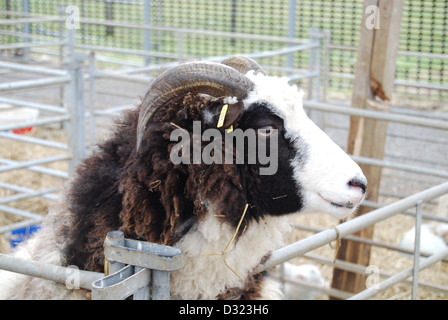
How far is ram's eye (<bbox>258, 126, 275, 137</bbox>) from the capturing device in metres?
2.34

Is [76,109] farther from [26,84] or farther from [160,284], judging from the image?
[160,284]

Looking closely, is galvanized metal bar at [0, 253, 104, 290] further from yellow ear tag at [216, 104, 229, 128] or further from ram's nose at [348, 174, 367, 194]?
ram's nose at [348, 174, 367, 194]

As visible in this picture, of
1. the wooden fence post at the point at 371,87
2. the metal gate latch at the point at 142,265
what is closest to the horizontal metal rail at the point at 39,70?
the wooden fence post at the point at 371,87

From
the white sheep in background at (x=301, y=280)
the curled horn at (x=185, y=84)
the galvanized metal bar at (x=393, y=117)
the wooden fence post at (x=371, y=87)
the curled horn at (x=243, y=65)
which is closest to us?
the curled horn at (x=185, y=84)

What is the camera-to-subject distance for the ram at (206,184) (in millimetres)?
2271

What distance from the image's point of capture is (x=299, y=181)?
236cm

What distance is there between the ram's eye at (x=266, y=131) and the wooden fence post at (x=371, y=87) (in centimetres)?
204

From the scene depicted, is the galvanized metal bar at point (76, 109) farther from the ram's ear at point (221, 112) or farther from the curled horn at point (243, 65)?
the ram's ear at point (221, 112)

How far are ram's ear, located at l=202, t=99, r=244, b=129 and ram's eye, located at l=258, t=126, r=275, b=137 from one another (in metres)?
0.12

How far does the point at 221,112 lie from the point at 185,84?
208 millimetres

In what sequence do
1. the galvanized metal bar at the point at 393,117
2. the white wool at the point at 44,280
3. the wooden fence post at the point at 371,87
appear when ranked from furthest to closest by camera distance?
the wooden fence post at the point at 371,87, the galvanized metal bar at the point at 393,117, the white wool at the point at 44,280

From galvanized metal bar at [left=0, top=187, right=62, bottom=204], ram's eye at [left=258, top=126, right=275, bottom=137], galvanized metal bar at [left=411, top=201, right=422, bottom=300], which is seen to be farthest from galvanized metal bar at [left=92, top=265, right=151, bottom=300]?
galvanized metal bar at [left=0, top=187, right=62, bottom=204]

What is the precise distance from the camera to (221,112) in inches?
90.0

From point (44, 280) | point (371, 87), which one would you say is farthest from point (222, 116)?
point (371, 87)
